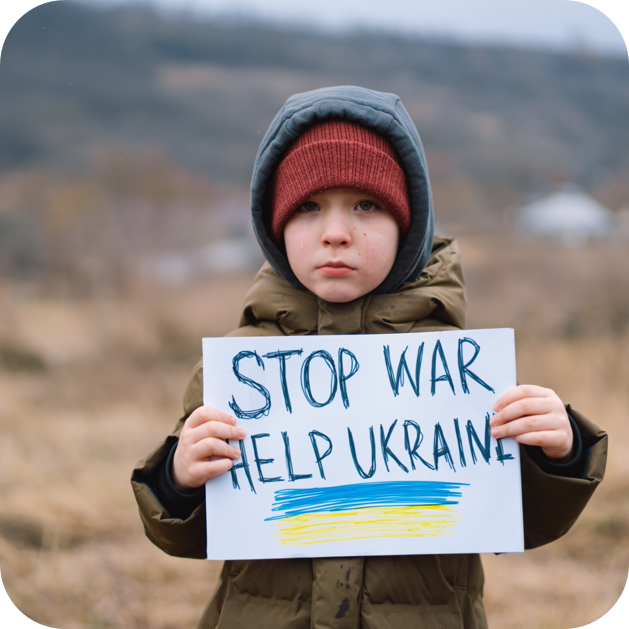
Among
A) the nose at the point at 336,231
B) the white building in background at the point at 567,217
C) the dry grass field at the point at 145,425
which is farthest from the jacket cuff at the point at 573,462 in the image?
the white building in background at the point at 567,217

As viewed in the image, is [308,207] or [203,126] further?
[203,126]

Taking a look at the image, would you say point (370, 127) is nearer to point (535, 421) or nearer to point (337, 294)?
point (337, 294)

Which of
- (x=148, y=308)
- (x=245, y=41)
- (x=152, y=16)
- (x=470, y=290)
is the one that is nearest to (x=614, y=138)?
(x=470, y=290)

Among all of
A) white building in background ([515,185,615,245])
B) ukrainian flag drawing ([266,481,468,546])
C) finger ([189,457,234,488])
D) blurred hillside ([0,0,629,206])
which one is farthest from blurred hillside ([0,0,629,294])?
ukrainian flag drawing ([266,481,468,546])

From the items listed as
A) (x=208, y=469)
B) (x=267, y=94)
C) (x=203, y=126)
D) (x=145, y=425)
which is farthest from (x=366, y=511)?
(x=203, y=126)

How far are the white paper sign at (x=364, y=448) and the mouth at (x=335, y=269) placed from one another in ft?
0.43

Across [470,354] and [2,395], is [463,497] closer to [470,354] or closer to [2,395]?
[470,354]

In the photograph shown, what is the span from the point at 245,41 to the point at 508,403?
2884 centimetres

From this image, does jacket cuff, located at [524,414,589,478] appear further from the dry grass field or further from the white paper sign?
the dry grass field

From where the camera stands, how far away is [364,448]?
3.97ft

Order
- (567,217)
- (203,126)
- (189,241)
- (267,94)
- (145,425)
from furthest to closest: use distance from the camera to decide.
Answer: (203,126), (267,94), (189,241), (567,217), (145,425)

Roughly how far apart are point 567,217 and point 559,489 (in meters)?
12.6

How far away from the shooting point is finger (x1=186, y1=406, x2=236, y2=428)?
3.86ft

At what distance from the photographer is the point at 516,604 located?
9.08 feet
